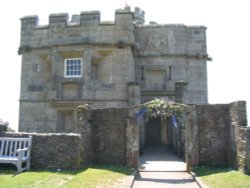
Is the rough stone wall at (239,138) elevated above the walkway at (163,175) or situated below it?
above

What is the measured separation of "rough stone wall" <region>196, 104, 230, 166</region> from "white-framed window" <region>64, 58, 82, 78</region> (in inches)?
350

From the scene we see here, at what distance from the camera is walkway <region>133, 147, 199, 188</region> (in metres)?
12.3

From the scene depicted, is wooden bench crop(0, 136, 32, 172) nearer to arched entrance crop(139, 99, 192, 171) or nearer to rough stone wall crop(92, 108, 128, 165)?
rough stone wall crop(92, 108, 128, 165)

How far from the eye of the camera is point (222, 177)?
12203 mm

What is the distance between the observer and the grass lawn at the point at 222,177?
36.0 feet

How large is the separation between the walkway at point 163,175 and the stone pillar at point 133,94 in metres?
3.57

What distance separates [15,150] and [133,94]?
8442 mm

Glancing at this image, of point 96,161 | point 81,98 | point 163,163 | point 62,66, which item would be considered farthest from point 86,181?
point 62,66

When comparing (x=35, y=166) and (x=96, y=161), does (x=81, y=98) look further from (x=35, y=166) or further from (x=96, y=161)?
(x=35, y=166)

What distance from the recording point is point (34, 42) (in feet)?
72.1

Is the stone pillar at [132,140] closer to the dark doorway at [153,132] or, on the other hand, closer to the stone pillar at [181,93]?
the stone pillar at [181,93]

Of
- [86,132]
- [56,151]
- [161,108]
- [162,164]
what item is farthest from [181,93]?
[56,151]

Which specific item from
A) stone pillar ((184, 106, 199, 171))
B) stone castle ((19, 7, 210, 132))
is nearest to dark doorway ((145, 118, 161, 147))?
stone castle ((19, 7, 210, 132))

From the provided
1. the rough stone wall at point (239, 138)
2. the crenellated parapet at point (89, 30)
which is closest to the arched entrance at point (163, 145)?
the rough stone wall at point (239, 138)
